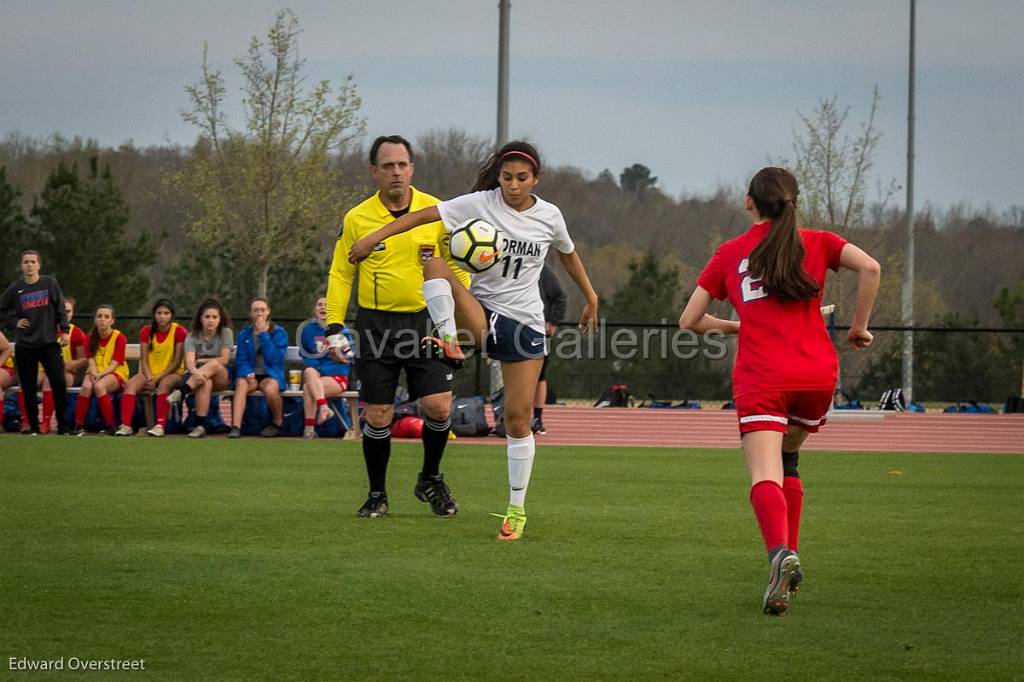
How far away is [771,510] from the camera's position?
18.4ft

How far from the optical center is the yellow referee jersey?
333 inches

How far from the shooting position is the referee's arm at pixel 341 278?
8500mm

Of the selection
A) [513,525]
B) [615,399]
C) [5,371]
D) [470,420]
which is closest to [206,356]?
[5,371]

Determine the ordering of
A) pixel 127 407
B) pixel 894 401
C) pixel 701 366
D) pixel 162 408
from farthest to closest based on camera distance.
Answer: pixel 701 366 < pixel 894 401 < pixel 127 407 < pixel 162 408

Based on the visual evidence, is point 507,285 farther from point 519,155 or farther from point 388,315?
point 388,315

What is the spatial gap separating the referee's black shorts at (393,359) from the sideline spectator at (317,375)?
349 inches

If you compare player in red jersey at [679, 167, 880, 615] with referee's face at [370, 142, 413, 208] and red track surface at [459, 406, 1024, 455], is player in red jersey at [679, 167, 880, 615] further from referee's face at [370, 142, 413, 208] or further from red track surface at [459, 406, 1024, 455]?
red track surface at [459, 406, 1024, 455]

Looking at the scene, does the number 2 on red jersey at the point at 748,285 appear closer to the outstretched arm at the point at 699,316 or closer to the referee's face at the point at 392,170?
the outstretched arm at the point at 699,316

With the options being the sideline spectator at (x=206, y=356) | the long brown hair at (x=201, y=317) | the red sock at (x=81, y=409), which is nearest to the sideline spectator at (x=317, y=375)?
the sideline spectator at (x=206, y=356)

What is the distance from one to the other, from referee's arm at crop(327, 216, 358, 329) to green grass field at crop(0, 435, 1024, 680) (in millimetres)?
1191

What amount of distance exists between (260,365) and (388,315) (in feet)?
31.6

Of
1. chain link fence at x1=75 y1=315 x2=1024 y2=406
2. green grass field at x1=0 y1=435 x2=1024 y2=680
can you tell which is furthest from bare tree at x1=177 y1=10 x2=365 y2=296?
green grass field at x1=0 y1=435 x2=1024 y2=680

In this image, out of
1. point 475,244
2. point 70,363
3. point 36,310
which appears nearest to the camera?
point 475,244

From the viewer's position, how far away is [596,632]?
502 cm
